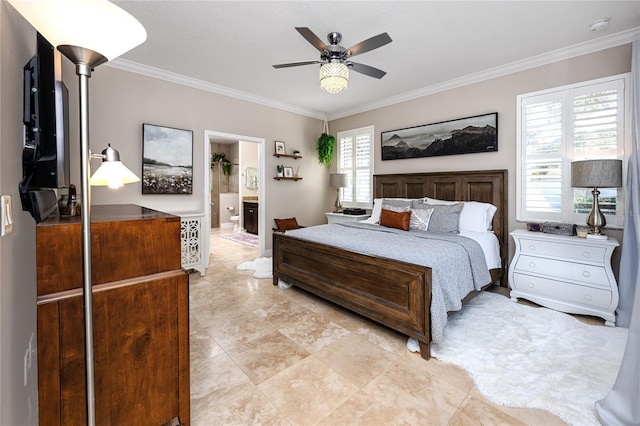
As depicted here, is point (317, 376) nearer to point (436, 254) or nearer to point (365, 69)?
point (436, 254)

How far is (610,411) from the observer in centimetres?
147

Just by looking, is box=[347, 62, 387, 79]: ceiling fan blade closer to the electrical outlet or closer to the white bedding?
the white bedding

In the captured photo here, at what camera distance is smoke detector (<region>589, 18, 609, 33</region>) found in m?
2.60

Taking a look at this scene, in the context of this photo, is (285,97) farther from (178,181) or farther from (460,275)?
(460,275)

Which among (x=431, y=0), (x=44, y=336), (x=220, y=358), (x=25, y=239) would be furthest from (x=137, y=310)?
(x=431, y=0)

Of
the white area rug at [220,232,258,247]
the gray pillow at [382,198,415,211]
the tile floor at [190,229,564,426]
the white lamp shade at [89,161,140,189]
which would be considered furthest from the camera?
the white area rug at [220,232,258,247]

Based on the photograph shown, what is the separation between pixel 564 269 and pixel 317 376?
2732mm

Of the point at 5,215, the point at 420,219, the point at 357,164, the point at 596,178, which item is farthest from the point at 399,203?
the point at 5,215

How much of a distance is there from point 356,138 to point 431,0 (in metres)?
3.12

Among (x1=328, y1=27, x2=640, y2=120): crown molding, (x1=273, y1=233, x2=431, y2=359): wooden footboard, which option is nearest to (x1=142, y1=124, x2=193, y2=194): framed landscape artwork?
(x1=273, y1=233, x2=431, y2=359): wooden footboard

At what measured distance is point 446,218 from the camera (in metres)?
3.42

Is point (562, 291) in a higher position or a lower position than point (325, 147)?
lower

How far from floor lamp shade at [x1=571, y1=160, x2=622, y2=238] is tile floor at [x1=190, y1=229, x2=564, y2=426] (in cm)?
222

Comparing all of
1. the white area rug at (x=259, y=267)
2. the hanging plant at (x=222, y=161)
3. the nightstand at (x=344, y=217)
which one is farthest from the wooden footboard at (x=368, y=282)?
the hanging plant at (x=222, y=161)
